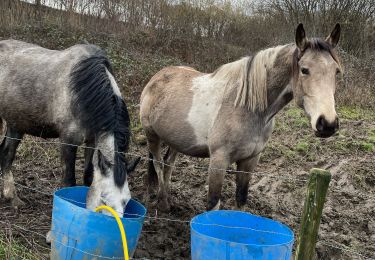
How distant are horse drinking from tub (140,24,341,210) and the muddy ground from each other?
1.29 ft

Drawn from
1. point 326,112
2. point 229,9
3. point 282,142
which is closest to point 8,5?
point 229,9

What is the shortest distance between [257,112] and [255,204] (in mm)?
1717

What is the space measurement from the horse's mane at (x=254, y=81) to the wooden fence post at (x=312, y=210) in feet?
4.80

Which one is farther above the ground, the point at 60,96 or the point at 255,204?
the point at 60,96

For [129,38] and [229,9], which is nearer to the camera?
[129,38]

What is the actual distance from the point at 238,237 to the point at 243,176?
1.03 metres

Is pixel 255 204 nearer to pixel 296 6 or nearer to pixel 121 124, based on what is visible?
pixel 121 124

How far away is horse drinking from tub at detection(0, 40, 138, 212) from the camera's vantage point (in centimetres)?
310

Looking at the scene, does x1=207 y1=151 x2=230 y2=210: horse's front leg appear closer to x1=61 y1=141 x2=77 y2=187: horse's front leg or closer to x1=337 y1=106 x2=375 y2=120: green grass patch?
x1=61 y1=141 x2=77 y2=187: horse's front leg

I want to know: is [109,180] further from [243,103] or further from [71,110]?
[243,103]

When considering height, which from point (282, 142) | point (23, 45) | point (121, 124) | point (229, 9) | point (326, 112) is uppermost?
point (229, 9)

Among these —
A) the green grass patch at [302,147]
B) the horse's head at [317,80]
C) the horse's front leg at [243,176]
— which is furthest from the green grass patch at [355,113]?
the horse's head at [317,80]

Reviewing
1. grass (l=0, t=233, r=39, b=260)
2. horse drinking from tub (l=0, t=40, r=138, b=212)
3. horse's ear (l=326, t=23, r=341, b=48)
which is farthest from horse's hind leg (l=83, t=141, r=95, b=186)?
horse's ear (l=326, t=23, r=341, b=48)

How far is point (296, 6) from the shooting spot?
45.7 feet
